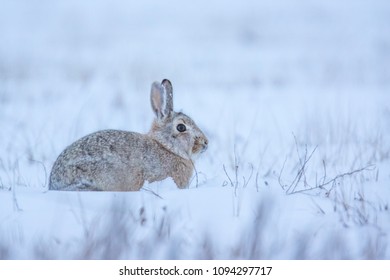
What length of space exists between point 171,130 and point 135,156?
0.56 metres

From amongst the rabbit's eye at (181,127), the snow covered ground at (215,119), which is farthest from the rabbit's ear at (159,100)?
the snow covered ground at (215,119)

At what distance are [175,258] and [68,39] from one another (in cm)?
1184

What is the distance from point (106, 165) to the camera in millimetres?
4863

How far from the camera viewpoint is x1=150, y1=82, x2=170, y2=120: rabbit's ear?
5590 millimetres

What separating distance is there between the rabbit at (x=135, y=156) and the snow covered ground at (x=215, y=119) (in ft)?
0.63

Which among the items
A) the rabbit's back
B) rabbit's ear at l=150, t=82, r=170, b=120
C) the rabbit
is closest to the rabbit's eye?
the rabbit

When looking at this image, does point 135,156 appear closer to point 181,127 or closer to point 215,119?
point 181,127

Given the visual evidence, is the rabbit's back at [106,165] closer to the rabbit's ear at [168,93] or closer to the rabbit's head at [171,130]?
the rabbit's head at [171,130]

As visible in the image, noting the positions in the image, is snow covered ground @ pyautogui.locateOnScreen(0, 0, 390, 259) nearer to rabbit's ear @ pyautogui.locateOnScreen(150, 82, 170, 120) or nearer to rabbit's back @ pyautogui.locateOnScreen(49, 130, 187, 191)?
rabbit's back @ pyautogui.locateOnScreen(49, 130, 187, 191)

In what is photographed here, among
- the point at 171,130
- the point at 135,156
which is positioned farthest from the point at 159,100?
the point at 135,156

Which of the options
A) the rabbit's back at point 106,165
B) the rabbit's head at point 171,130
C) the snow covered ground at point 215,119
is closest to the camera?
the snow covered ground at point 215,119

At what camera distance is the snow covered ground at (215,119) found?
13.1ft

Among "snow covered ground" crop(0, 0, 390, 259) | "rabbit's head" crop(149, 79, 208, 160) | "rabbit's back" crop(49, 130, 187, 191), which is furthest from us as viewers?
"rabbit's head" crop(149, 79, 208, 160)
